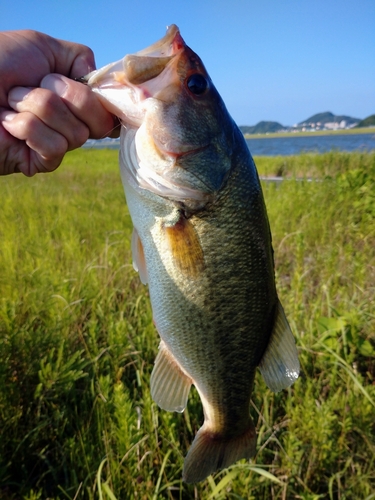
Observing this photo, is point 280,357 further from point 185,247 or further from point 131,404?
point 131,404

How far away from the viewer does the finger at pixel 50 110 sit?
138 cm

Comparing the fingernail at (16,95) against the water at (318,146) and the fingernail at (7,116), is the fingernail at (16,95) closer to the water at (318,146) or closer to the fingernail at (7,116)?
the fingernail at (7,116)

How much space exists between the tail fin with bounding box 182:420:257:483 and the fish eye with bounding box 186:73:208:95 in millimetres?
1399

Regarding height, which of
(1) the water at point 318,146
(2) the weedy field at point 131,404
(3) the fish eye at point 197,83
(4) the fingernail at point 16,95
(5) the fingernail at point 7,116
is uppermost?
(4) the fingernail at point 16,95

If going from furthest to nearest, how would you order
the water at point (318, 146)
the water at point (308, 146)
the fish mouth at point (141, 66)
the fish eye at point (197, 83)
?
the water at point (318, 146), the water at point (308, 146), the fish eye at point (197, 83), the fish mouth at point (141, 66)

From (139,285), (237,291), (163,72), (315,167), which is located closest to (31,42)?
(163,72)

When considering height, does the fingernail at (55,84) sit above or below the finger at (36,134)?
above

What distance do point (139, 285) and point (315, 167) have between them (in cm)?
859

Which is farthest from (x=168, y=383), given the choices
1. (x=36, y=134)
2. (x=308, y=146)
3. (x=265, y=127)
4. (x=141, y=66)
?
(x=265, y=127)

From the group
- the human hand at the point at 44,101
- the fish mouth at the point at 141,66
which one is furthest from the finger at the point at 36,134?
the fish mouth at the point at 141,66

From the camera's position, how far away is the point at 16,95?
4.79 feet

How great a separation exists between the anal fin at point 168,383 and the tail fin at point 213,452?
0.17 metres

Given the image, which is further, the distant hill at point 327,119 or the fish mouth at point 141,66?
the distant hill at point 327,119

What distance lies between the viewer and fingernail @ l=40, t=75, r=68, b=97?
4.65ft
